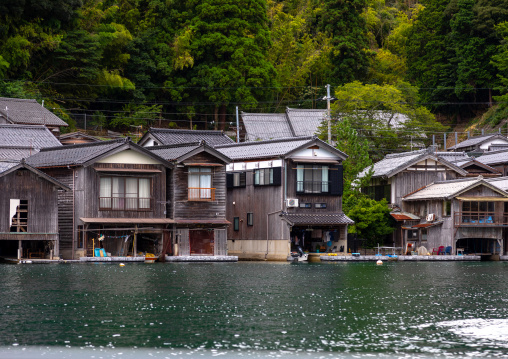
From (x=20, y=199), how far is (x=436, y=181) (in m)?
32.7

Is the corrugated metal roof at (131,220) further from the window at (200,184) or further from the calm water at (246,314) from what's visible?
A: the calm water at (246,314)

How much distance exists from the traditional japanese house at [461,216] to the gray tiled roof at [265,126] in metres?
20.8

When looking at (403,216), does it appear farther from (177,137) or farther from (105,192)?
Result: (105,192)

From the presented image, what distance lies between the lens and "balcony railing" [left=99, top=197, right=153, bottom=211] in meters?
50.9

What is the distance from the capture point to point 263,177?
187 feet

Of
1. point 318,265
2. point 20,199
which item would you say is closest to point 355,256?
point 318,265

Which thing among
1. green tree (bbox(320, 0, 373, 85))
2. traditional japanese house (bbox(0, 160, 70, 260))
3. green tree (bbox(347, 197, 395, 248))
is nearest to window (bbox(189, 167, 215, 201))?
traditional japanese house (bbox(0, 160, 70, 260))

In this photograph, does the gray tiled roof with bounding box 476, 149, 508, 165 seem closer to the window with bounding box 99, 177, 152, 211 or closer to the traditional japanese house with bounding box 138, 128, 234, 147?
the traditional japanese house with bounding box 138, 128, 234, 147

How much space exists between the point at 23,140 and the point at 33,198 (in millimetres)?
12395

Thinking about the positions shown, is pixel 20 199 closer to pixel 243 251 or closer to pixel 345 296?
pixel 243 251

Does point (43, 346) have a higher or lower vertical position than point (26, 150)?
lower

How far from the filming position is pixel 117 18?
82.4 metres

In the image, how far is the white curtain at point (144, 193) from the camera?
5234cm

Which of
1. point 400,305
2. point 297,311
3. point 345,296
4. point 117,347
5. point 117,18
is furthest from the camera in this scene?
point 117,18
